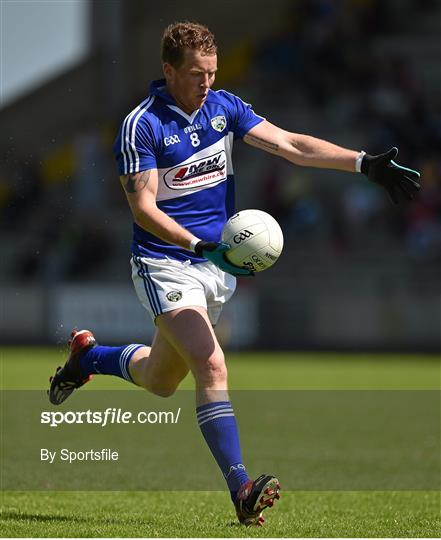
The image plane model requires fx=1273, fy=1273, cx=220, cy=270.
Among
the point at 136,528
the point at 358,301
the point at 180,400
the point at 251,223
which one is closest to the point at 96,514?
the point at 136,528

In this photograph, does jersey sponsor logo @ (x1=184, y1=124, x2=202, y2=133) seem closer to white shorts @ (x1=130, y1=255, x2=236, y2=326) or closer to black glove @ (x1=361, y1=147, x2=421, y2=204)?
white shorts @ (x1=130, y1=255, x2=236, y2=326)

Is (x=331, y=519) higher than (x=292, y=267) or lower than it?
higher

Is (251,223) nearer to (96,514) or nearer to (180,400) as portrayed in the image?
(96,514)

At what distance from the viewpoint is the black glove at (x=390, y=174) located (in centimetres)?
679

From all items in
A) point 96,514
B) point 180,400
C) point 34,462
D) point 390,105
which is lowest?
point 390,105

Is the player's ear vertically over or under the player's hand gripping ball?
over

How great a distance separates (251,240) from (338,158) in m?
0.90

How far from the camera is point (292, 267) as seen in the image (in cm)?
2236

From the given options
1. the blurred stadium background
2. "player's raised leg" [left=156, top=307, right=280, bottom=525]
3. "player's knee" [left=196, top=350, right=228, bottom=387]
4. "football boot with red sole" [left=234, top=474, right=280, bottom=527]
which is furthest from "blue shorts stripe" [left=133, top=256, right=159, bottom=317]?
the blurred stadium background

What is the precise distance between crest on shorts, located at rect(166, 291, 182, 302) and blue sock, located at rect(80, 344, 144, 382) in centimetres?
94

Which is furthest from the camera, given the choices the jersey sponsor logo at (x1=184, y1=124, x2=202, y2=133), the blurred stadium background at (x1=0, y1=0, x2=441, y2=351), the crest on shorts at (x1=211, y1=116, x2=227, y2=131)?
the blurred stadium background at (x1=0, y1=0, x2=441, y2=351)

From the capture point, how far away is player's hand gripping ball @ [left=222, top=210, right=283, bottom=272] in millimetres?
6289

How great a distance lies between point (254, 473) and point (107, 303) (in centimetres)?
1332

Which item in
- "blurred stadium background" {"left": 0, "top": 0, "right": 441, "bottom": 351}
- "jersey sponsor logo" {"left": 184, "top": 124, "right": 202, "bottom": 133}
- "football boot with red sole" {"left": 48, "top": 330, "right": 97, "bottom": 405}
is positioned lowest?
"blurred stadium background" {"left": 0, "top": 0, "right": 441, "bottom": 351}
